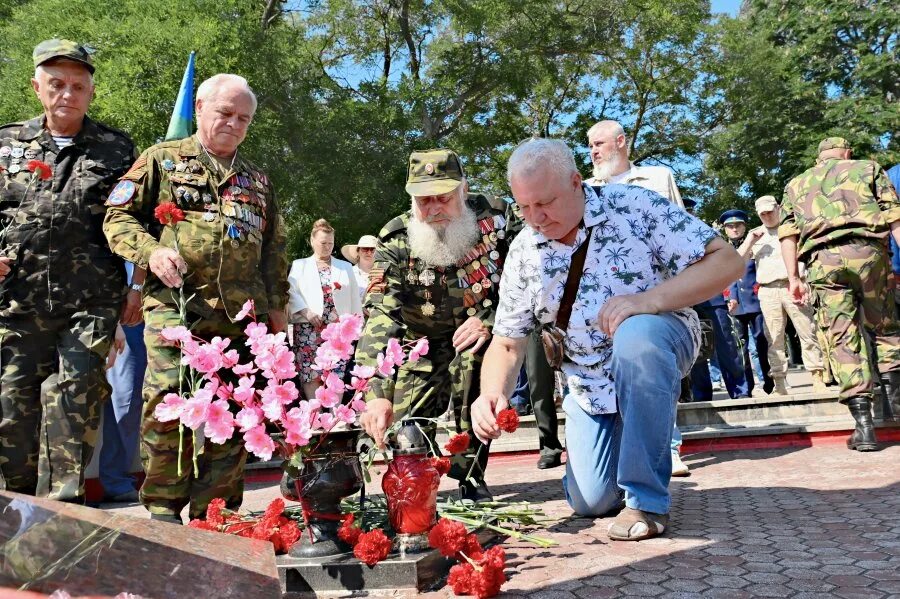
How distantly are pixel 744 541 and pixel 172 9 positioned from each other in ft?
63.9

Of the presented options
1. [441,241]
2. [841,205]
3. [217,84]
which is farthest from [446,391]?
[841,205]

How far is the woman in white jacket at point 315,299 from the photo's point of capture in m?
8.75

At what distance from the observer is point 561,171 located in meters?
3.59

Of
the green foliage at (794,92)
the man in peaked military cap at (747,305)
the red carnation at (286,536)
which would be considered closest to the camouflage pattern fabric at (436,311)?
the red carnation at (286,536)

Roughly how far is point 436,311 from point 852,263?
3118mm

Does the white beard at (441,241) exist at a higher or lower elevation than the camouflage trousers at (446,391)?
higher

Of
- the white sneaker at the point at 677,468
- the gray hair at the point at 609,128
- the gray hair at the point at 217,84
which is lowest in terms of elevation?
the white sneaker at the point at 677,468

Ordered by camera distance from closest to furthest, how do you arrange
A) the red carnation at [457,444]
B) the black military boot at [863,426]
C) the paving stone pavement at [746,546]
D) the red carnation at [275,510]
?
the paving stone pavement at [746,546]
the red carnation at [275,510]
the red carnation at [457,444]
the black military boot at [863,426]

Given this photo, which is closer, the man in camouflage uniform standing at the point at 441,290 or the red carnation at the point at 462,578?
the red carnation at the point at 462,578

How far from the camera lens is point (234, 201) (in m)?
4.30

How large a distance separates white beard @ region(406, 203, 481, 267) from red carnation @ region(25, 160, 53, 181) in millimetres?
1839

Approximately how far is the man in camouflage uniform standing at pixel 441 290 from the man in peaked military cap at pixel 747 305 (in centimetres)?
664

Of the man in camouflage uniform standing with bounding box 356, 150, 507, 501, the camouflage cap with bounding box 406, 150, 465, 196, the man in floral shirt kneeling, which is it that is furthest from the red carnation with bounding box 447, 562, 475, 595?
the camouflage cap with bounding box 406, 150, 465, 196

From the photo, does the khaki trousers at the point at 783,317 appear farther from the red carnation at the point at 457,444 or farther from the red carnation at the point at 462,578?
the red carnation at the point at 462,578
